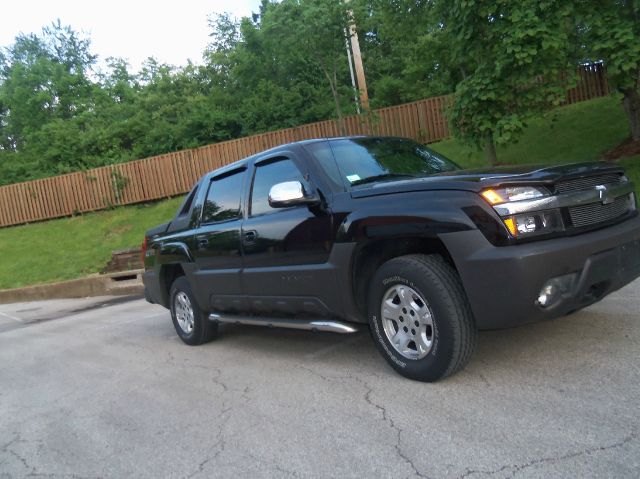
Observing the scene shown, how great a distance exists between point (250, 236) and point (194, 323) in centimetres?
172

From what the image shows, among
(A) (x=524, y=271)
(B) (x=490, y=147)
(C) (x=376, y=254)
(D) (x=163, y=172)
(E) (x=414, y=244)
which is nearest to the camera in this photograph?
(A) (x=524, y=271)

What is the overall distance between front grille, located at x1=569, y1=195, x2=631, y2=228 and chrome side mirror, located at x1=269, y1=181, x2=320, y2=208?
5.93 ft

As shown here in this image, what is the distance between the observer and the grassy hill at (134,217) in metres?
12.9

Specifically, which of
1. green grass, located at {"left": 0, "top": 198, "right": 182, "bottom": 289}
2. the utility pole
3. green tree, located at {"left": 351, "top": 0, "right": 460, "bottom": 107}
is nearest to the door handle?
green tree, located at {"left": 351, "top": 0, "right": 460, "bottom": 107}

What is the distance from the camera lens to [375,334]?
13.2 ft

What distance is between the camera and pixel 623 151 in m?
11.8

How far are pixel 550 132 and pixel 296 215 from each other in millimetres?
11841

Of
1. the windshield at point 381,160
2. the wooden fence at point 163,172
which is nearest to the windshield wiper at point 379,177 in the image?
the windshield at point 381,160

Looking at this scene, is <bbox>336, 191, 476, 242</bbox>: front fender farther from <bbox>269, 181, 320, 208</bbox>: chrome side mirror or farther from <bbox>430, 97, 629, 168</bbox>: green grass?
<bbox>430, 97, 629, 168</bbox>: green grass

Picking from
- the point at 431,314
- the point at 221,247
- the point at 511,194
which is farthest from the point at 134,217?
the point at 511,194

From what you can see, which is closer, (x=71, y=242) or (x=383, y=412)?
(x=383, y=412)

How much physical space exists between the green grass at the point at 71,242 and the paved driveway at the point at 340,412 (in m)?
10.1

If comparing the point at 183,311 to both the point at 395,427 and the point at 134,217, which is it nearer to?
the point at 395,427

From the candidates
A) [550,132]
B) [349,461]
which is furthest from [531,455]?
[550,132]
